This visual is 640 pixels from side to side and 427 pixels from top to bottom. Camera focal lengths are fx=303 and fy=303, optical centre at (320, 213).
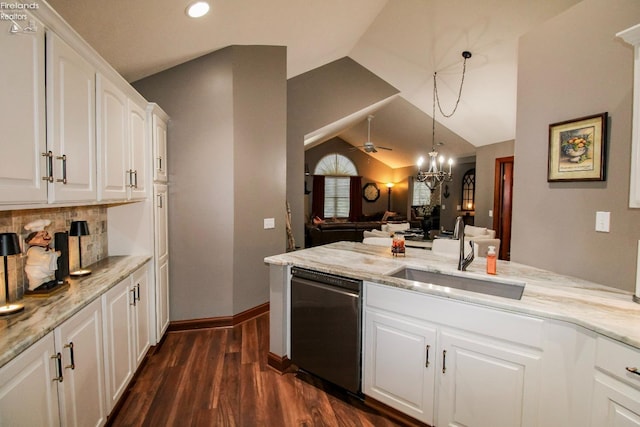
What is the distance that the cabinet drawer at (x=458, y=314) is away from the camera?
1409mm

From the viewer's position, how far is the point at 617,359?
1139 millimetres

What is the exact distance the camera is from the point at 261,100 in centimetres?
345

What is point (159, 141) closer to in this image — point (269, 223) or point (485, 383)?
point (269, 223)

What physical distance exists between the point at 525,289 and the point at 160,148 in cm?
304

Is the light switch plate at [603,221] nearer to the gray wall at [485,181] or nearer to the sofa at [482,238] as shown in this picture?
the sofa at [482,238]

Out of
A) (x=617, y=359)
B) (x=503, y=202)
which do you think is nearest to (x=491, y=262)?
(x=617, y=359)

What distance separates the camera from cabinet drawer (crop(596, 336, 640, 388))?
108 centimetres

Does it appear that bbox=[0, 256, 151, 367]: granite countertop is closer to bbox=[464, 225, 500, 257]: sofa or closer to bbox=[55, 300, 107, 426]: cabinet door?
bbox=[55, 300, 107, 426]: cabinet door

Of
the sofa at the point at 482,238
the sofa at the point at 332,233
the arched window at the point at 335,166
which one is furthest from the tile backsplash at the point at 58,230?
the arched window at the point at 335,166

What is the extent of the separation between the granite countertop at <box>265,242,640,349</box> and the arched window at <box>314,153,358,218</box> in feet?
30.6

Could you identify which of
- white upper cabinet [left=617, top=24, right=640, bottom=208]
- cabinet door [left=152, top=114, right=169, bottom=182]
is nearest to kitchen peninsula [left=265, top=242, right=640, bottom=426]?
white upper cabinet [left=617, top=24, right=640, bottom=208]

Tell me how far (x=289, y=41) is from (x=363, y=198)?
9.32 m

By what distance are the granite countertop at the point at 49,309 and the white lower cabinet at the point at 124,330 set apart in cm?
9

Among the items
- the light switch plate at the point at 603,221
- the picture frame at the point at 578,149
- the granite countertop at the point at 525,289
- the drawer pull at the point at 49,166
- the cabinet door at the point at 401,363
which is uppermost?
the picture frame at the point at 578,149
